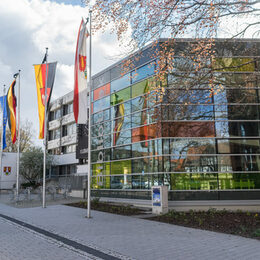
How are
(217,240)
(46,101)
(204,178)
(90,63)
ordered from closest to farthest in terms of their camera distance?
(217,240), (90,63), (204,178), (46,101)

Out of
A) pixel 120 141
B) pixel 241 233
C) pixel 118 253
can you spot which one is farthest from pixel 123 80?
pixel 118 253

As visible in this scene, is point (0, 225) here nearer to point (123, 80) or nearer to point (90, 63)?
point (90, 63)

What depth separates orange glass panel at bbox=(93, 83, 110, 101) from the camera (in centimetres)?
2133

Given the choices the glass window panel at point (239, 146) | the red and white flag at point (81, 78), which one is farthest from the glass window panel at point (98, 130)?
the glass window panel at point (239, 146)

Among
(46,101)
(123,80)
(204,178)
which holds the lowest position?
(204,178)

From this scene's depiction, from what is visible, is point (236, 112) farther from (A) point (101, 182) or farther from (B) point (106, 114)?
(A) point (101, 182)

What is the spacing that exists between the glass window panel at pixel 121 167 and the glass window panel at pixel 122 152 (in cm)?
34

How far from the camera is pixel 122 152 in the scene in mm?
19109

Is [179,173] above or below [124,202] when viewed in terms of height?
above

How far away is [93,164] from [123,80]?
22.4 feet

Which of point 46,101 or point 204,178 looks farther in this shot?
point 46,101

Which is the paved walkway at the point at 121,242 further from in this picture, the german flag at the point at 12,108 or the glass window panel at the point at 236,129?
the german flag at the point at 12,108

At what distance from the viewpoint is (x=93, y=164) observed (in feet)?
72.2

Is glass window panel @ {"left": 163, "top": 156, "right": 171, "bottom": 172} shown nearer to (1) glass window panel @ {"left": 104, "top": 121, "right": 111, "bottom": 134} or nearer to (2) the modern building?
(2) the modern building
